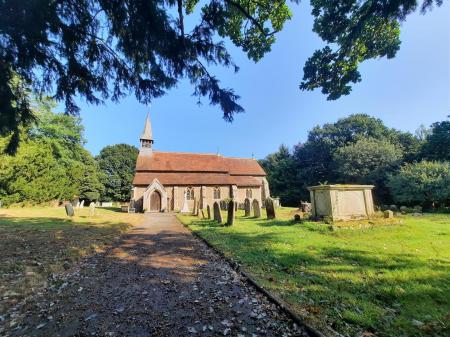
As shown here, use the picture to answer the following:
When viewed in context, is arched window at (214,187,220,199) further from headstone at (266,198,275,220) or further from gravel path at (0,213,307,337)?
gravel path at (0,213,307,337)

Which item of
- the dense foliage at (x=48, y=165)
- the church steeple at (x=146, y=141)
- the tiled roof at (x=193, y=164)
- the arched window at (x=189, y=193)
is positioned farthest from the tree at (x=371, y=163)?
the dense foliage at (x=48, y=165)

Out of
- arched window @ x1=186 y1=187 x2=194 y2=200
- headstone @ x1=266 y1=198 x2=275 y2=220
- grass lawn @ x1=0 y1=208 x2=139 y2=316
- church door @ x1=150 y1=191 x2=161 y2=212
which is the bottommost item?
grass lawn @ x1=0 y1=208 x2=139 y2=316

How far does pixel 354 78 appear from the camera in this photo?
5160 mm

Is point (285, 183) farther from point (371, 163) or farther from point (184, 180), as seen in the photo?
point (184, 180)

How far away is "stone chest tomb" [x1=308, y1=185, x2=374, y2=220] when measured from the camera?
34.7 feet

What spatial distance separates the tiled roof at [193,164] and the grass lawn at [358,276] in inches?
999

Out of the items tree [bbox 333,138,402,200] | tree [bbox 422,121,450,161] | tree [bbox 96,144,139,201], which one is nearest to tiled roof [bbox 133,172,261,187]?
tree [bbox 333,138,402,200]

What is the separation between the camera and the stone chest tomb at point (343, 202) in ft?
34.7

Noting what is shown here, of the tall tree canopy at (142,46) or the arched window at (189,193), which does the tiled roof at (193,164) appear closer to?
the arched window at (189,193)

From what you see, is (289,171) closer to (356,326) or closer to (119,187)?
(119,187)

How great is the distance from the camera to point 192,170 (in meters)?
33.7

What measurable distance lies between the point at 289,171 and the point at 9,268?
38.3 m

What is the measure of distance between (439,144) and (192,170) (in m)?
29.2

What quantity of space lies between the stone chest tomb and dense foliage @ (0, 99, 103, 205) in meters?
18.6
